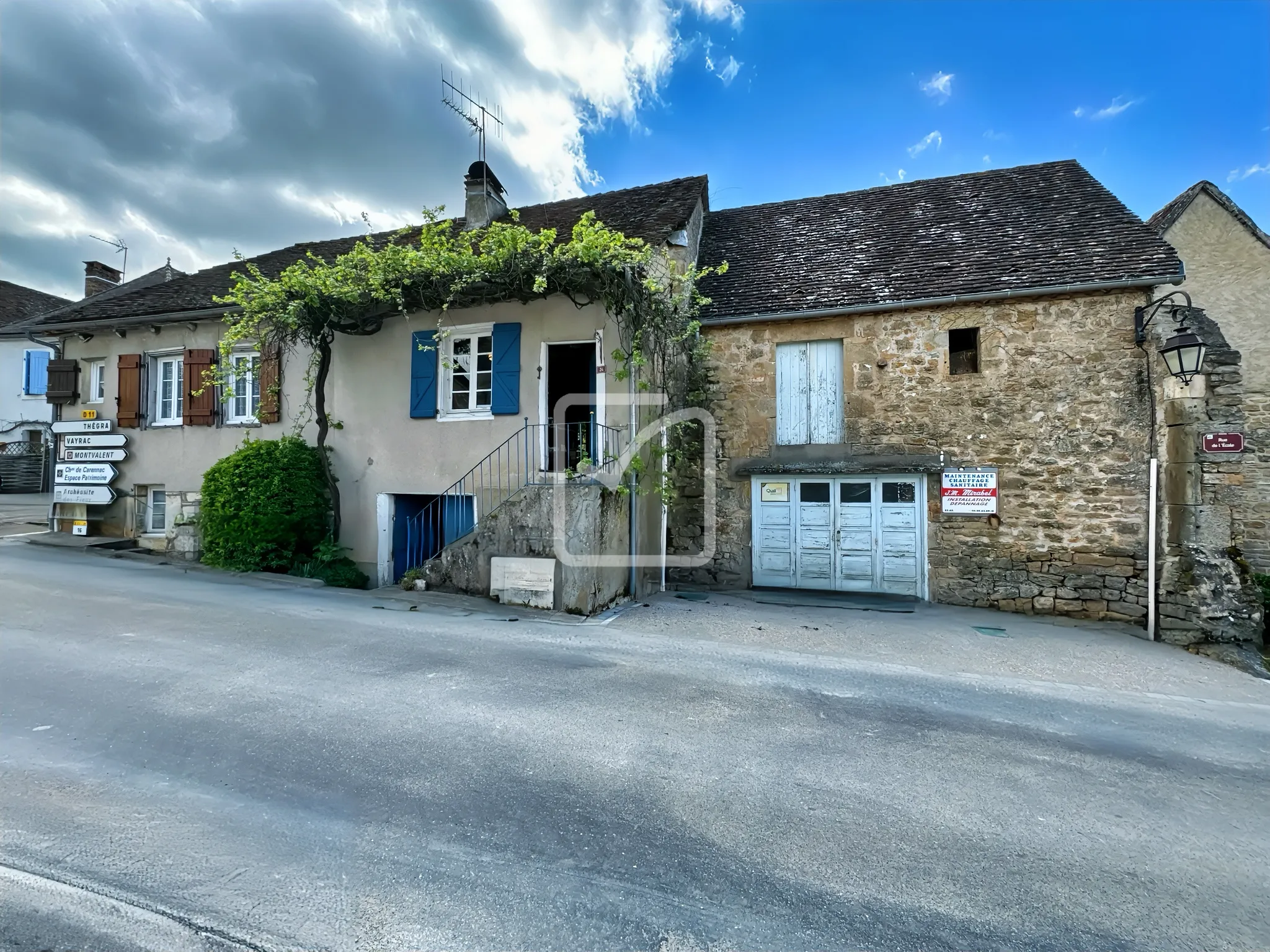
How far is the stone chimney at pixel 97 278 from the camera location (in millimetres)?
16688

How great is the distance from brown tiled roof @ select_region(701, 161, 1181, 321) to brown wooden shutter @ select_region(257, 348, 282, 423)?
24.8 ft

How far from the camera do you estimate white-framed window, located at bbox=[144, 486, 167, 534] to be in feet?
37.2

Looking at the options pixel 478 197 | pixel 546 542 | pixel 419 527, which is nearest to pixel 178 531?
pixel 419 527

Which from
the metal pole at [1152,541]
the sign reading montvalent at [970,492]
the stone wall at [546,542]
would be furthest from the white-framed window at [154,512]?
the metal pole at [1152,541]

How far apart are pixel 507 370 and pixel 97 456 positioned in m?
8.99

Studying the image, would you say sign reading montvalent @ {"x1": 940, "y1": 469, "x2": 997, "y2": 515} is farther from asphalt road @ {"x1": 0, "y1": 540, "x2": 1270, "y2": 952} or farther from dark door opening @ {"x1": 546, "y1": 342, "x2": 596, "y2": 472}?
dark door opening @ {"x1": 546, "y1": 342, "x2": 596, "y2": 472}

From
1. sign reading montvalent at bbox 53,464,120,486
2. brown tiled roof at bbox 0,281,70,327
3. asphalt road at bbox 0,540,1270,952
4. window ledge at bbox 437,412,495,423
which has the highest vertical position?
brown tiled roof at bbox 0,281,70,327

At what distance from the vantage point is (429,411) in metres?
9.30

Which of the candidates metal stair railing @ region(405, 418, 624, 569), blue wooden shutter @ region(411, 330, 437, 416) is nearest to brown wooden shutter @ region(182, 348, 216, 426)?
blue wooden shutter @ region(411, 330, 437, 416)

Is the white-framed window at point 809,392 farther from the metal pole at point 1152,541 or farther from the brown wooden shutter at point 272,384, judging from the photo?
the brown wooden shutter at point 272,384

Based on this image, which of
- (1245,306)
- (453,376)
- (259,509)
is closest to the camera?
(259,509)

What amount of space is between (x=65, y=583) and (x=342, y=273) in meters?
5.46

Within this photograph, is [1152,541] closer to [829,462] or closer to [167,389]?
[829,462]

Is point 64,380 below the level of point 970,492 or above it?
above
